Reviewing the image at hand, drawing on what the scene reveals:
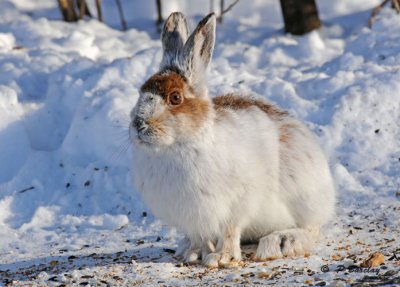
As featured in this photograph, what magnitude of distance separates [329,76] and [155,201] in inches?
144

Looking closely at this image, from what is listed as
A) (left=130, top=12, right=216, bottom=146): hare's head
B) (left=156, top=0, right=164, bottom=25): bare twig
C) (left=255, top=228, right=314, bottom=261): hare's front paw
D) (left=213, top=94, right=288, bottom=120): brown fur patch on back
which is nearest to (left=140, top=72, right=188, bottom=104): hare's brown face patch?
(left=130, top=12, right=216, bottom=146): hare's head

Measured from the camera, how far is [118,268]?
15.7 ft

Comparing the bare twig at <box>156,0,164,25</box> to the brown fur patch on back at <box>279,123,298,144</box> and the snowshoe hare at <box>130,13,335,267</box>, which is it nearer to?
the snowshoe hare at <box>130,13,335,267</box>

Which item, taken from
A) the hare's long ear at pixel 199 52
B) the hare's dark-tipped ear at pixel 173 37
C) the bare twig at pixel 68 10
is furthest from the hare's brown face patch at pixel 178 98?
the bare twig at pixel 68 10

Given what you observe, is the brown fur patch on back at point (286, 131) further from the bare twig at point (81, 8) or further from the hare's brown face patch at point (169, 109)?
the bare twig at point (81, 8)

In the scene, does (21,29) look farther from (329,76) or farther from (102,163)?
(329,76)

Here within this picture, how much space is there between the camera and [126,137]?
23.5 ft

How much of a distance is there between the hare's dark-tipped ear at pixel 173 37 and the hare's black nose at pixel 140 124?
58 cm

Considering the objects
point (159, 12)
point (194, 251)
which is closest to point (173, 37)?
point (194, 251)

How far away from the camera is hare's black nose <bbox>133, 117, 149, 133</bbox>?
4426 millimetres

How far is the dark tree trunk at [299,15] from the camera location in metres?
9.25

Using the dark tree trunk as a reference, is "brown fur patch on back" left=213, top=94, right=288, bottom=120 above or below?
below

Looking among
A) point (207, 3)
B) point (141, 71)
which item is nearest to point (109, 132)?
point (141, 71)

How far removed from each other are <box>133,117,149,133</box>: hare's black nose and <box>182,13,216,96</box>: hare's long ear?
0.49 m
